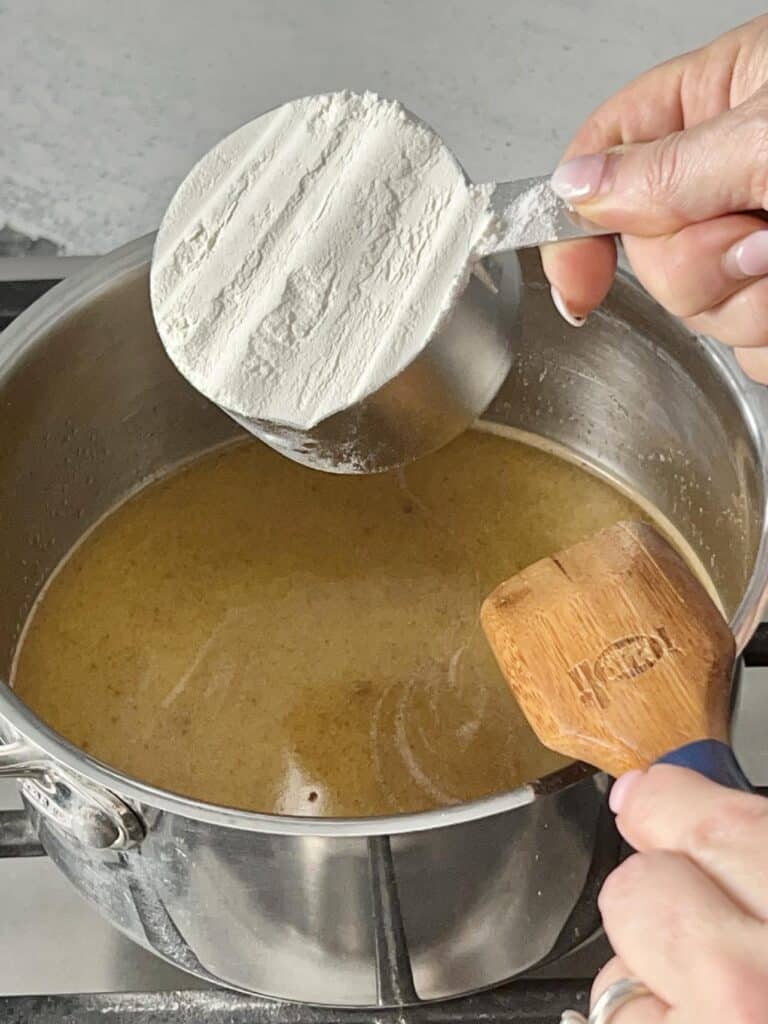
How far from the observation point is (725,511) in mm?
860

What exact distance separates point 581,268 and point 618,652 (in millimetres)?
220

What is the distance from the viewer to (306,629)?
93 centimetres

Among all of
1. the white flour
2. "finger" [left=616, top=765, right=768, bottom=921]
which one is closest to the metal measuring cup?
the white flour

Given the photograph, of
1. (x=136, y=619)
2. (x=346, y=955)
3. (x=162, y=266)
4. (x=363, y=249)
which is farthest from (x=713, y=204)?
(x=136, y=619)

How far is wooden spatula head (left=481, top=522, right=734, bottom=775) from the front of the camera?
0.54 metres

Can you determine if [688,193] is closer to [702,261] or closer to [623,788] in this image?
[702,261]

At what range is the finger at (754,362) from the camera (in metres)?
Answer: 0.72

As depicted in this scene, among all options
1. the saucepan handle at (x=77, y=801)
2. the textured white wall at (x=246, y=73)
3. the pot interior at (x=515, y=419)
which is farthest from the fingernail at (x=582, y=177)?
the textured white wall at (x=246, y=73)

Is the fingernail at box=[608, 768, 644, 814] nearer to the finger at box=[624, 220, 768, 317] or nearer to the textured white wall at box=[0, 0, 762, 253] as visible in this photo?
the finger at box=[624, 220, 768, 317]

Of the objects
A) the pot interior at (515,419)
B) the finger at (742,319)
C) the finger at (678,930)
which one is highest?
the finger at (742,319)

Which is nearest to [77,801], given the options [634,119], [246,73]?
[634,119]

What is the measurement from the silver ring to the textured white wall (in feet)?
2.28

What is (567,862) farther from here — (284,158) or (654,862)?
(284,158)

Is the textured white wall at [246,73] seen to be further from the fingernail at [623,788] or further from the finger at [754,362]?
the fingernail at [623,788]
